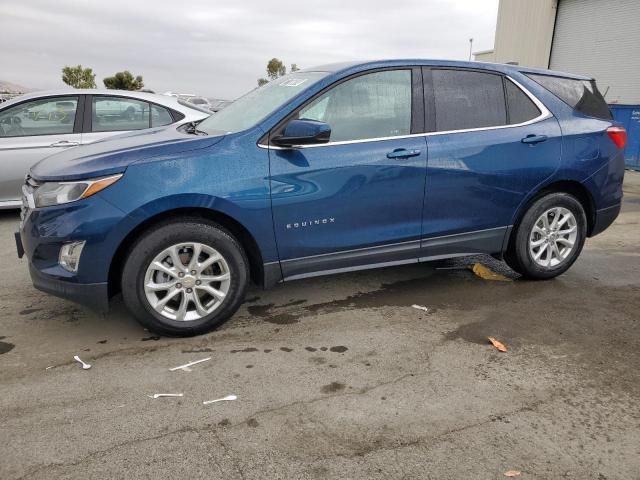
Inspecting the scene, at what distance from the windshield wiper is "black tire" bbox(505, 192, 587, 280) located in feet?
8.44

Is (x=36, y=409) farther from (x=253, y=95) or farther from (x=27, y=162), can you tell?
(x=27, y=162)

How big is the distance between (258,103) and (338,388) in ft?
7.10

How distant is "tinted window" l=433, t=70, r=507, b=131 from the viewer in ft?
12.9

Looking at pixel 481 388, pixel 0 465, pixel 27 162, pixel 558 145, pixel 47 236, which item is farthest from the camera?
pixel 27 162

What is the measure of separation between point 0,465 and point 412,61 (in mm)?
3440

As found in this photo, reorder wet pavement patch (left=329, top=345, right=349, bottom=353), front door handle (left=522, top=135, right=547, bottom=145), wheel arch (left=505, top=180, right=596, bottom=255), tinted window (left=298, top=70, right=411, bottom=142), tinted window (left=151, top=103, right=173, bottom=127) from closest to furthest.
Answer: wet pavement patch (left=329, top=345, right=349, bottom=353) → tinted window (left=298, top=70, right=411, bottom=142) → front door handle (left=522, top=135, right=547, bottom=145) → wheel arch (left=505, top=180, right=596, bottom=255) → tinted window (left=151, top=103, right=173, bottom=127)

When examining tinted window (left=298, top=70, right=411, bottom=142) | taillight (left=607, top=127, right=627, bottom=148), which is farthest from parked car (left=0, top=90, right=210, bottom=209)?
taillight (left=607, top=127, right=627, bottom=148)

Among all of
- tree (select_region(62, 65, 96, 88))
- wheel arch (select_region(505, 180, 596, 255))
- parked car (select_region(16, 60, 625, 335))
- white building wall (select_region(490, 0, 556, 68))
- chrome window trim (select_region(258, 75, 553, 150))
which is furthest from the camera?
tree (select_region(62, 65, 96, 88))

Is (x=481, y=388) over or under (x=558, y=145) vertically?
under

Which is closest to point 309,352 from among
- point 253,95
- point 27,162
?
point 253,95

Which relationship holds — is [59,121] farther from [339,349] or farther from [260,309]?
[339,349]

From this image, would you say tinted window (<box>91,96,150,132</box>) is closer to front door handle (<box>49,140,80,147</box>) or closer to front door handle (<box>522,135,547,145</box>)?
front door handle (<box>49,140,80,147</box>)

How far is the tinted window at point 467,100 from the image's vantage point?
3.93 m

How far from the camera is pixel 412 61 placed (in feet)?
12.8
